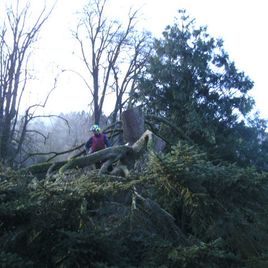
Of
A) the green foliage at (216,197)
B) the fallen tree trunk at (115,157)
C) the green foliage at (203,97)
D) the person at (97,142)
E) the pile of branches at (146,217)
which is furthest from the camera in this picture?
the green foliage at (203,97)

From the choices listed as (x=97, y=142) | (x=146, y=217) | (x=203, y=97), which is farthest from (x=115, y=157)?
(x=203, y=97)

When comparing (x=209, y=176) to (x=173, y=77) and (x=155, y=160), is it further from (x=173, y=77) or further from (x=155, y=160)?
A: (x=173, y=77)

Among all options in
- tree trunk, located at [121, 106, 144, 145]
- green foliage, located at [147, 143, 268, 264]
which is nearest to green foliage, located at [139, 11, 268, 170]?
tree trunk, located at [121, 106, 144, 145]

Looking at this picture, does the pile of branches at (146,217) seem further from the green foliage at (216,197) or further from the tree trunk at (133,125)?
the tree trunk at (133,125)

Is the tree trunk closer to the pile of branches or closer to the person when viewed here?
the person

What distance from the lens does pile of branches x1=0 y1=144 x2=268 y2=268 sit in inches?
127

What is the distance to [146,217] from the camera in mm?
3910

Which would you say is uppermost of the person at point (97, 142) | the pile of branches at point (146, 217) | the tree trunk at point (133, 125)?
the tree trunk at point (133, 125)

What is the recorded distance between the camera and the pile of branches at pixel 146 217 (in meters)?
3.23

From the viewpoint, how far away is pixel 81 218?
3582 mm

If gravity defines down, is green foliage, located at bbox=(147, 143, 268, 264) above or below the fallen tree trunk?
below

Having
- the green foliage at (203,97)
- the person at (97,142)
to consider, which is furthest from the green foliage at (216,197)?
the green foliage at (203,97)

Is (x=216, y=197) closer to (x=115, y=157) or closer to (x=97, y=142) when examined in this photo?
(x=115, y=157)

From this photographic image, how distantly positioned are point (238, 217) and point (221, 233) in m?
0.20
